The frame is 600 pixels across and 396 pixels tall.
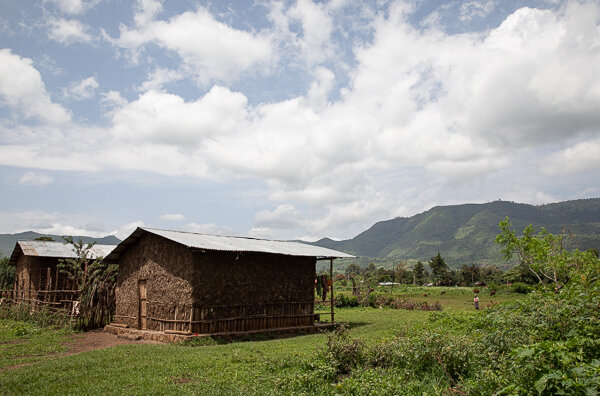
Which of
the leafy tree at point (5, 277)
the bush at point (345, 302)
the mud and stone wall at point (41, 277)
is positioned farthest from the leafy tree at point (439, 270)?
the mud and stone wall at point (41, 277)

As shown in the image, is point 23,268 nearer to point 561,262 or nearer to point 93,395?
point 93,395

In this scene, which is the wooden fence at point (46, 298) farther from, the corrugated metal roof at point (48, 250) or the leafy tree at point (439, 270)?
the leafy tree at point (439, 270)

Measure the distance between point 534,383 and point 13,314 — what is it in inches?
1012

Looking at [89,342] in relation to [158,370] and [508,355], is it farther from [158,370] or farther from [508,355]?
[508,355]

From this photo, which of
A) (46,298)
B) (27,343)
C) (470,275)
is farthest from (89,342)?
(470,275)

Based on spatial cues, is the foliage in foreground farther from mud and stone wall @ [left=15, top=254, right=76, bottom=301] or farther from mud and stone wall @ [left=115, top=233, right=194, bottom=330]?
mud and stone wall @ [left=15, top=254, right=76, bottom=301]

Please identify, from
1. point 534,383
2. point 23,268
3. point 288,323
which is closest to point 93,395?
point 534,383

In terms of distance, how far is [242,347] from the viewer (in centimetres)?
1372

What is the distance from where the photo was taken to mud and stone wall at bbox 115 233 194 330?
15984mm

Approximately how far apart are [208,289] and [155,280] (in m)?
2.78

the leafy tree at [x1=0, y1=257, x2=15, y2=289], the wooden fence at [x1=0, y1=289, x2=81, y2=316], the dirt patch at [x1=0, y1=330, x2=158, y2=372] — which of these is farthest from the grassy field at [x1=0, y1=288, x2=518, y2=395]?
the leafy tree at [x1=0, y1=257, x2=15, y2=289]

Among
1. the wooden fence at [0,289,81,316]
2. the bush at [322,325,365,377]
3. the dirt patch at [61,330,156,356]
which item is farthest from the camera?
the wooden fence at [0,289,81,316]

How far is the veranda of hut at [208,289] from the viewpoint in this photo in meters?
15.9

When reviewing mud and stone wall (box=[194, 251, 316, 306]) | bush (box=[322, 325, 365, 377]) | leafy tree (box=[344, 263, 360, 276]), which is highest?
mud and stone wall (box=[194, 251, 316, 306])
